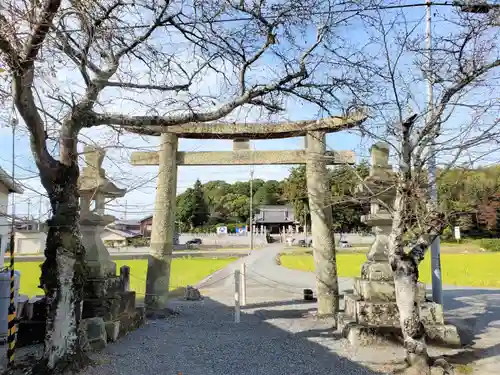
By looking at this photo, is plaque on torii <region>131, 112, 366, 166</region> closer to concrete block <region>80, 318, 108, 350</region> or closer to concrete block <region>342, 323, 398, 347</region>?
concrete block <region>342, 323, 398, 347</region>

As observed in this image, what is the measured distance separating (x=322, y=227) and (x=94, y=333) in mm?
5143

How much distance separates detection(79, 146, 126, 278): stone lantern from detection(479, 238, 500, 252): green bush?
3840 cm

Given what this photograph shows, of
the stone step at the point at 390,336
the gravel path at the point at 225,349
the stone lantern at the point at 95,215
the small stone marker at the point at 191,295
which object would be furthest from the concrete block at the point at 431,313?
the small stone marker at the point at 191,295

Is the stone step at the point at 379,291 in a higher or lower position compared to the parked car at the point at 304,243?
higher

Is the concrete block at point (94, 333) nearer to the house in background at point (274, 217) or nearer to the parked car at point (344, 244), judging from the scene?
the parked car at point (344, 244)

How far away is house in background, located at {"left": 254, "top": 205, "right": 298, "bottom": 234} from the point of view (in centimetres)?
6009

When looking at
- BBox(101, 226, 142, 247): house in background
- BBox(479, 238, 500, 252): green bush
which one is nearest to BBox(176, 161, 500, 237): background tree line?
→ BBox(101, 226, 142, 247): house in background

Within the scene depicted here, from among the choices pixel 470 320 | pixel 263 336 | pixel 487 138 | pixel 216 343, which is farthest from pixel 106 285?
pixel 470 320

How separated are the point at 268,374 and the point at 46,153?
397 cm

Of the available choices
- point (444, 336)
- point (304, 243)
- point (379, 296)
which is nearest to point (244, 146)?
point (379, 296)

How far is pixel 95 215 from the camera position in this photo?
24.8 ft

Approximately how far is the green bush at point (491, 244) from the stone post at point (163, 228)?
36.5 metres

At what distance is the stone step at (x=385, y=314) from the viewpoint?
22.2 feet

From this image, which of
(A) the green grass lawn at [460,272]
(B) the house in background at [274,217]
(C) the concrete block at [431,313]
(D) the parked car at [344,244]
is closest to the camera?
(C) the concrete block at [431,313]
